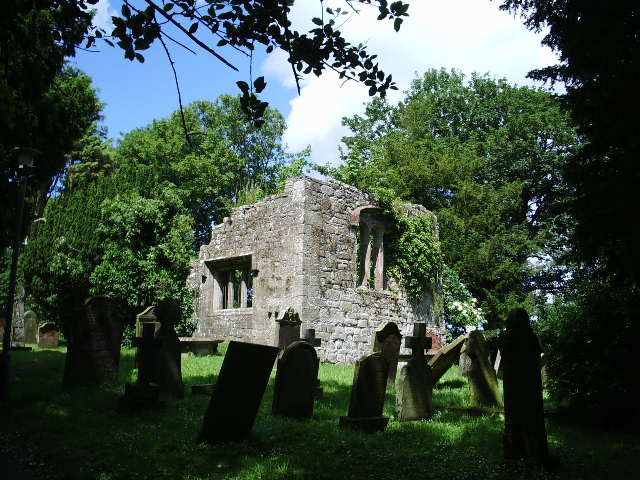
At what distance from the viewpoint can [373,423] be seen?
20.1 feet

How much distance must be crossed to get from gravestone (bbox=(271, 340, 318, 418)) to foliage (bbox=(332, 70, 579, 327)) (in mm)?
14430

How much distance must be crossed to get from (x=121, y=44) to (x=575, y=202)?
5993mm

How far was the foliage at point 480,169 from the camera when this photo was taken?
78.4 ft

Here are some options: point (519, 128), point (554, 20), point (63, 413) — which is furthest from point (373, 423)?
point (519, 128)

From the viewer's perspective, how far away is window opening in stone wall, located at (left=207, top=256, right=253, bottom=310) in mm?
16344

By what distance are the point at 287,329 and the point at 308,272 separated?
395cm

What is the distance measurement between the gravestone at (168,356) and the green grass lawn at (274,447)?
0.54 meters

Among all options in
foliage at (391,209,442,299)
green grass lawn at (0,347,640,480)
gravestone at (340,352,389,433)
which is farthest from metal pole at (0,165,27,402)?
foliage at (391,209,442,299)

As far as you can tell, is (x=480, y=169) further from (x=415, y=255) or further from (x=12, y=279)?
(x=12, y=279)

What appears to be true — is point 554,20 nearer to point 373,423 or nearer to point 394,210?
point 373,423

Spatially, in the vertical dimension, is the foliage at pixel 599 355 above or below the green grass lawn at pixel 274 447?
above

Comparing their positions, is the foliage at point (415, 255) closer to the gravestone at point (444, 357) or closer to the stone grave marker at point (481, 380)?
the gravestone at point (444, 357)

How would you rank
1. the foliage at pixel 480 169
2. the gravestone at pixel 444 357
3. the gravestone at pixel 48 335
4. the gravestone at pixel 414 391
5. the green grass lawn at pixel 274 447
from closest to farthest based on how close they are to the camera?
the green grass lawn at pixel 274 447, the gravestone at pixel 414 391, the gravestone at pixel 444 357, the gravestone at pixel 48 335, the foliage at pixel 480 169

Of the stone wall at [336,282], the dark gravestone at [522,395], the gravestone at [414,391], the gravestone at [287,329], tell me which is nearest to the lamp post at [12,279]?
the gravestone at [287,329]
